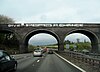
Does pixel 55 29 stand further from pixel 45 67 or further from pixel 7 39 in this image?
pixel 45 67

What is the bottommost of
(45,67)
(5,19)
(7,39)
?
(45,67)

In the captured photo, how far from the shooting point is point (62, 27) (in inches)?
A: 2709

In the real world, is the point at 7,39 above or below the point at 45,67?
above

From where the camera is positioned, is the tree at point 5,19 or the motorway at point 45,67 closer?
the motorway at point 45,67

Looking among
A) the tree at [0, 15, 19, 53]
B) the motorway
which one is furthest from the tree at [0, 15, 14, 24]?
the motorway

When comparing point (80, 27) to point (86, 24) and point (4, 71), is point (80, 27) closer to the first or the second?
point (86, 24)

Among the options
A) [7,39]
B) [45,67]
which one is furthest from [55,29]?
[45,67]

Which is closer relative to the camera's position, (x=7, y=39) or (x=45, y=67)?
(x=45, y=67)

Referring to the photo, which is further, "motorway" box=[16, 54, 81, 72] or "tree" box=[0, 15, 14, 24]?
"tree" box=[0, 15, 14, 24]

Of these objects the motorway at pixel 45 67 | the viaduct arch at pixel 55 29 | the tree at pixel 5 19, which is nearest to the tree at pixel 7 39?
the tree at pixel 5 19

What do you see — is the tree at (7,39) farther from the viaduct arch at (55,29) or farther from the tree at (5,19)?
the viaduct arch at (55,29)

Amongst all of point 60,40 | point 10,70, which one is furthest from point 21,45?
point 10,70

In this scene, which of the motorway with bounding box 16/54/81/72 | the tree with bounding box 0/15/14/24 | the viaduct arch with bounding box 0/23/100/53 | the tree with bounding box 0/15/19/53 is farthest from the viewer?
the tree with bounding box 0/15/14/24

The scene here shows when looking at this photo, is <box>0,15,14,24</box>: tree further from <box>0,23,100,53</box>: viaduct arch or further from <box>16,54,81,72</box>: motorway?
<box>16,54,81,72</box>: motorway
